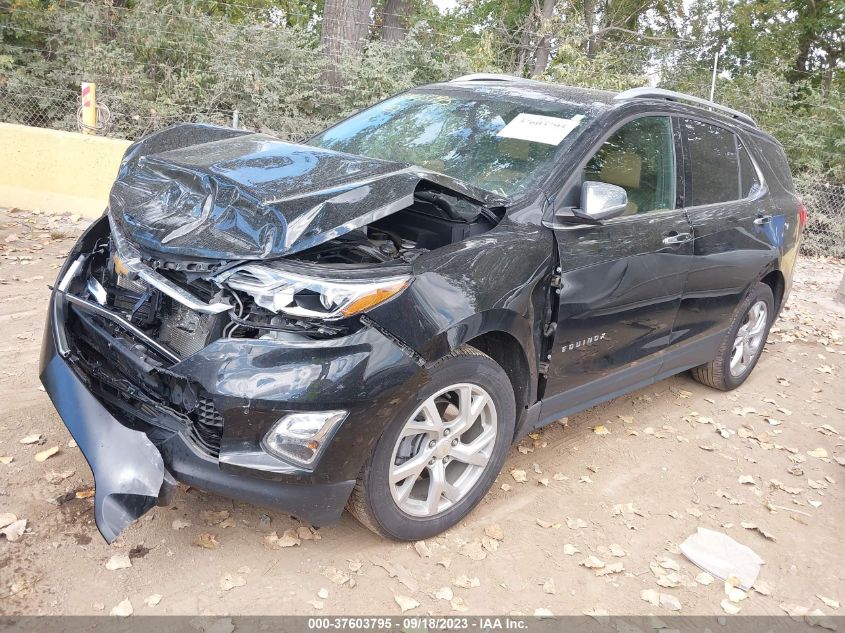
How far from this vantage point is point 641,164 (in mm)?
3949

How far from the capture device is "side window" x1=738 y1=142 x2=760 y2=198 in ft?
15.8

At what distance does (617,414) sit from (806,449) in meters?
1.16

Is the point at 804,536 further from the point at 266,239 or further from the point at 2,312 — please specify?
the point at 2,312

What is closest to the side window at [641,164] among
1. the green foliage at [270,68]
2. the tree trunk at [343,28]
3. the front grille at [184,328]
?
the front grille at [184,328]

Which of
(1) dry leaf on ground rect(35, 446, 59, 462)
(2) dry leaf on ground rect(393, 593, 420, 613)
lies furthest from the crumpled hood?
(2) dry leaf on ground rect(393, 593, 420, 613)

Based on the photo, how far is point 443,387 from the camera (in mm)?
2957

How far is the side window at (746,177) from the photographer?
4.82 metres

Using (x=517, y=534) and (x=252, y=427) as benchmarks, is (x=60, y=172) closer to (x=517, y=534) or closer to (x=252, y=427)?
(x=252, y=427)

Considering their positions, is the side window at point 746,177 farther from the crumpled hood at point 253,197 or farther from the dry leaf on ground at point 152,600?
the dry leaf on ground at point 152,600

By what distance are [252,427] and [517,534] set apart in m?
1.44

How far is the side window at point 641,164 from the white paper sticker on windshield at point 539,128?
198 mm

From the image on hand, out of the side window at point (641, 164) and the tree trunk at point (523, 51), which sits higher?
the tree trunk at point (523, 51)

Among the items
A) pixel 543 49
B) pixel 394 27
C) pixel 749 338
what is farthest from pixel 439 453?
pixel 543 49

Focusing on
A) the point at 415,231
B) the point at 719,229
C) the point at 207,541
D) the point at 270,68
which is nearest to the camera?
the point at 207,541
